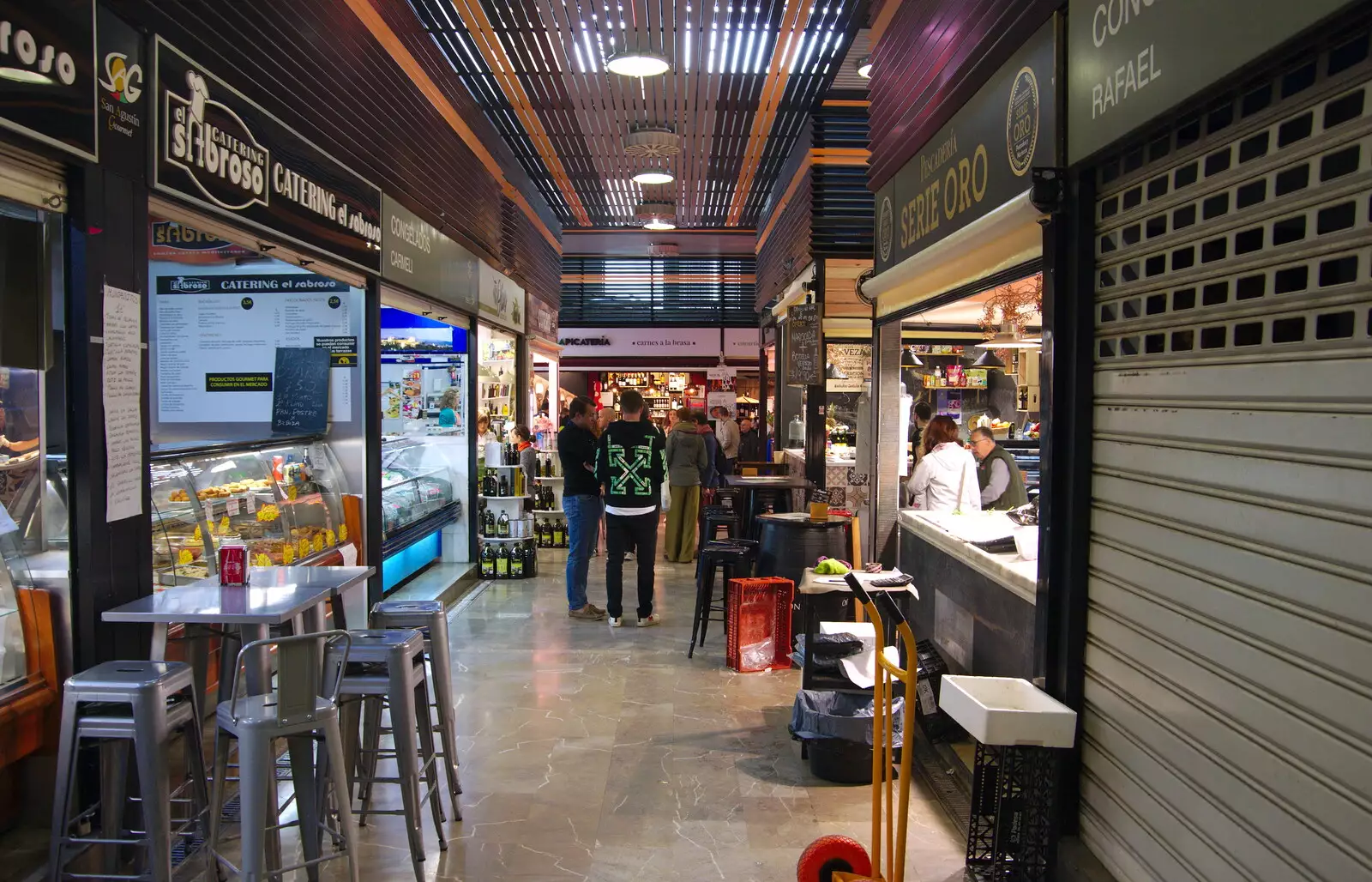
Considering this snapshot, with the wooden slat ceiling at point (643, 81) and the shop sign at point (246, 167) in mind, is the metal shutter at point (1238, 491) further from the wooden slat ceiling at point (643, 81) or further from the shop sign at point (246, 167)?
the wooden slat ceiling at point (643, 81)

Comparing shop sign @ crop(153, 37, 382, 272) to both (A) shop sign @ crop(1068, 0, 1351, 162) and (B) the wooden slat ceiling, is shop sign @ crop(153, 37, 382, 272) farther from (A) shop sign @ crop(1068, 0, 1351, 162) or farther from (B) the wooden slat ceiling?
(A) shop sign @ crop(1068, 0, 1351, 162)

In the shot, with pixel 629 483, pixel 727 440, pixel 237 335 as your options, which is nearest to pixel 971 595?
pixel 629 483

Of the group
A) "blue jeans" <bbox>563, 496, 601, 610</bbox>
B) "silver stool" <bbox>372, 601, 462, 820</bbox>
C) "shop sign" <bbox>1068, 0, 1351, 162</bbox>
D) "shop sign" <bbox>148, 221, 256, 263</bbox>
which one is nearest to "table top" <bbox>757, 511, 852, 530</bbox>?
"blue jeans" <bbox>563, 496, 601, 610</bbox>

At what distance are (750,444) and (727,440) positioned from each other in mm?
2143

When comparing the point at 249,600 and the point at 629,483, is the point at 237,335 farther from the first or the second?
the point at 249,600

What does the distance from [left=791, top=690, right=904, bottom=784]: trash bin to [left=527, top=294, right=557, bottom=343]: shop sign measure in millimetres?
9004

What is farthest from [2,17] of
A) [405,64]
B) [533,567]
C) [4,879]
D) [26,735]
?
[533,567]

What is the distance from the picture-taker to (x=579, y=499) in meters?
7.43

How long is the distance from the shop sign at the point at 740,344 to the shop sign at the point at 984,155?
14.0 metres

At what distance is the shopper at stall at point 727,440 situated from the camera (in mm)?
13570

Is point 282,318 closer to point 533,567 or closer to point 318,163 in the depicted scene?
point 318,163

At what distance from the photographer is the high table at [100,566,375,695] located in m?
3.18

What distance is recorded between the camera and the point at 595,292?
19688 mm

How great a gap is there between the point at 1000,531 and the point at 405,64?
536 centimetres
